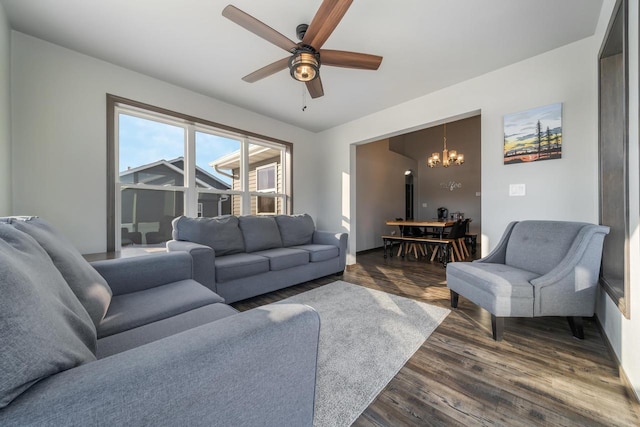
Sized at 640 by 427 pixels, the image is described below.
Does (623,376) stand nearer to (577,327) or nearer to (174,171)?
(577,327)

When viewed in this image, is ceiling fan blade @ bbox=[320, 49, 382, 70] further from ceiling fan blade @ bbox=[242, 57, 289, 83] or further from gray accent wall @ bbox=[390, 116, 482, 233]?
gray accent wall @ bbox=[390, 116, 482, 233]

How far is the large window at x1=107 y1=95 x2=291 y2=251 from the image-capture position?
3.04 metres

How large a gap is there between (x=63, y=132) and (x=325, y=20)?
2.93 m

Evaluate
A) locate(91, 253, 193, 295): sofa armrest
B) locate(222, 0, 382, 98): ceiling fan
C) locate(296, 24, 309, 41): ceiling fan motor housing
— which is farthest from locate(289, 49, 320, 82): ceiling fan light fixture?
locate(91, 253, 193, 295): sofa armrest

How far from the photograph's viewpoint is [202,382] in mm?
624

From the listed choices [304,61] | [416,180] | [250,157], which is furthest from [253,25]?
[416,180]

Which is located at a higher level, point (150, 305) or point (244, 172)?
point (244, 172)

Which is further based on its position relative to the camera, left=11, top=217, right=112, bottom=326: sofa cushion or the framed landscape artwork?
the framed landscape artwork

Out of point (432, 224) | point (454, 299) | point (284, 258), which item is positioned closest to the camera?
point (454, 299)

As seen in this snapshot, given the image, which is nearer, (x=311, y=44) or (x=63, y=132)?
(x=311, y=44)

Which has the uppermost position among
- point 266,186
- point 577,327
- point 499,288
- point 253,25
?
point 253,25

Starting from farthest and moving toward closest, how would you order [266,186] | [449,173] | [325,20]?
[449,173], [266,186], [325,20]

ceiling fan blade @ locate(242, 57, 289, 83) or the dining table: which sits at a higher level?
ceiling fan blade @ locate(242, 57, 289, 83)

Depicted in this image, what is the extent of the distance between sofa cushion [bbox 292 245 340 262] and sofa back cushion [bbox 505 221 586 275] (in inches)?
81.6
